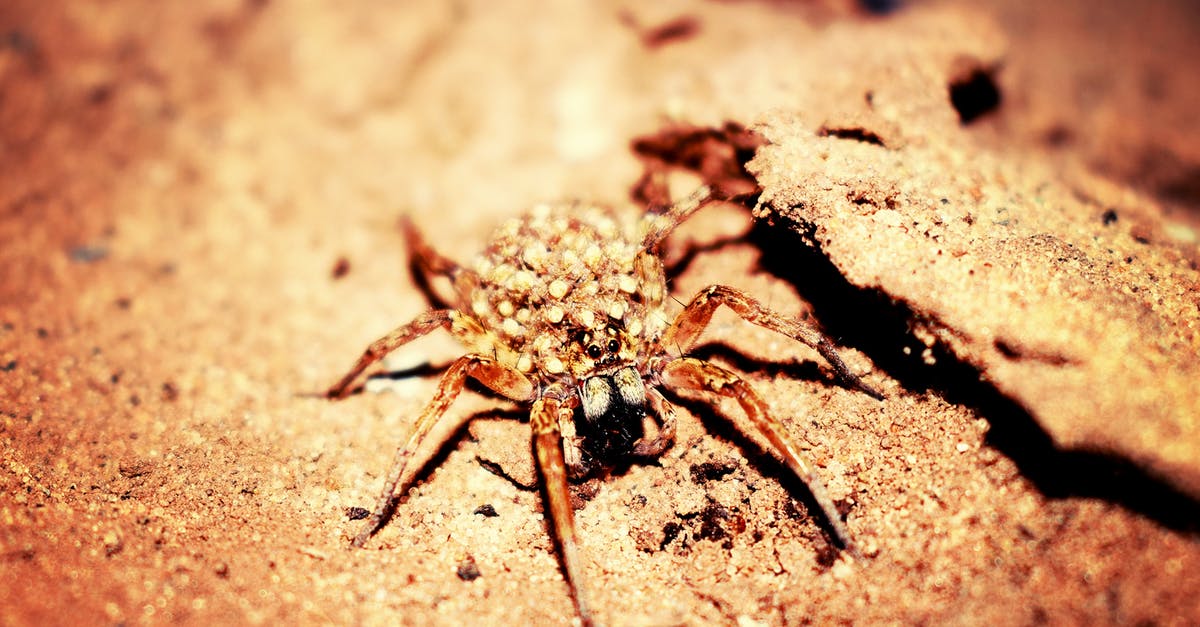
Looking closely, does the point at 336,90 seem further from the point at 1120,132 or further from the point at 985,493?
the point at 1120,132

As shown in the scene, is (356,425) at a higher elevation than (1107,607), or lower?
higher

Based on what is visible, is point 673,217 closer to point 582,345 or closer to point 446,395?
point 582,345

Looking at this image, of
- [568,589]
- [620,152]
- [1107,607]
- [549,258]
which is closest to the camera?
[1107,607]

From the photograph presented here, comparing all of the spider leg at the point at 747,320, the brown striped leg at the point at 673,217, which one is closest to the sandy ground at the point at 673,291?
the spider leg at the point at 747,320

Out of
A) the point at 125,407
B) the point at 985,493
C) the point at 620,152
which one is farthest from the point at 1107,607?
the point at 125,407

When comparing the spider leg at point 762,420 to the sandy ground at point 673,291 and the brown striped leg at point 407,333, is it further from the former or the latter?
the brown striped leg at point 407,333

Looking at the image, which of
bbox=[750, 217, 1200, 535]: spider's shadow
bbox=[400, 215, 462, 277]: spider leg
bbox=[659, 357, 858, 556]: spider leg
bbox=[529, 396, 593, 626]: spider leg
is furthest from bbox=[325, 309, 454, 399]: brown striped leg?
bbox=[750, 217, 1200, 535]: spider's shadow
